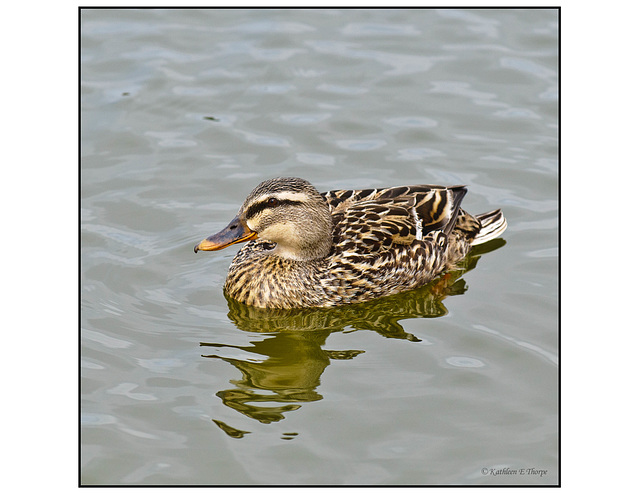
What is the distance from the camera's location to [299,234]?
986cm

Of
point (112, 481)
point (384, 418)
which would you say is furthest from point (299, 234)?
point (112, 481)

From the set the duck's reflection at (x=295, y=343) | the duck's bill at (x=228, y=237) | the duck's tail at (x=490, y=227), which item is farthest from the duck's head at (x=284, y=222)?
the duck's tail at (x=490, y=227)

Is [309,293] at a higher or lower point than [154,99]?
lower

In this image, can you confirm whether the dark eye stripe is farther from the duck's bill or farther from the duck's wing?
the duck's wing

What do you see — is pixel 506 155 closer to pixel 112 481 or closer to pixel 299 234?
pixel 299 234

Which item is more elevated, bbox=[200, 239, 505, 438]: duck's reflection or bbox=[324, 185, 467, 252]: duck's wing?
bbox=[324, 185, 467, 252]: duck's wing

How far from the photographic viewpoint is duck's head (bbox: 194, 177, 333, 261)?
370 inches

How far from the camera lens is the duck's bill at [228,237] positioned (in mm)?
9297

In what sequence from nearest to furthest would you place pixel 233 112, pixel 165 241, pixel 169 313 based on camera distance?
pixel 169 313
pixel 165 241
pixel 233 112

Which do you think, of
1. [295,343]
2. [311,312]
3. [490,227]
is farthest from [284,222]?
[490,227]

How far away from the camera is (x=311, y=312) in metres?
9.93

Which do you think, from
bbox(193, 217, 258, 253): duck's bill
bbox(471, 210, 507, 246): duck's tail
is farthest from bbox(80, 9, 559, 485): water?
bbox(193, 217, 258, 253): duck's bill

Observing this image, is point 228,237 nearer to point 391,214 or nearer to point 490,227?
point 391,214
